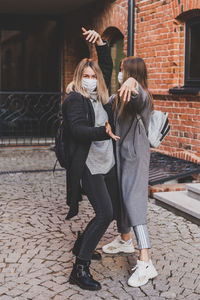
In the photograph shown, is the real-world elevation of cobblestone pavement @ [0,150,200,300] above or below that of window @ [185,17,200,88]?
below

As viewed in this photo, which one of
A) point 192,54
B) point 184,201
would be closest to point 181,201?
point 184,201

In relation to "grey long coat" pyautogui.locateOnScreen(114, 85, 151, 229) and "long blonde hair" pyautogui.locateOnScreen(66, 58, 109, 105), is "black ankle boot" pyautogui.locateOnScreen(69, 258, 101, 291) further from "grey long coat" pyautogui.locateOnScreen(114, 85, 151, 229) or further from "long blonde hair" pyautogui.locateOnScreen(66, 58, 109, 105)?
"long blonde hair" pyautogui.locateOnScreen(66, 58, 109, 105)

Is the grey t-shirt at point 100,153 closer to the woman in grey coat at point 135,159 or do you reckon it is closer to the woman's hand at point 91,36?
the woman in grey coat at point 135,159

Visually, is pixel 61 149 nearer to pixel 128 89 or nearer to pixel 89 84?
pixel 89 84

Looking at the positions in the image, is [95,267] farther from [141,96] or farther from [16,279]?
[141,96]

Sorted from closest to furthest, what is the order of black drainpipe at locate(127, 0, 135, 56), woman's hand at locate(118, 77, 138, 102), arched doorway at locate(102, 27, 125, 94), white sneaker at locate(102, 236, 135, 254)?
woman's hand at locate(118, 77, 138, 102)
white sneaker at locate(102, 236, 135, 254)
black drainpipe at locate(127, 0, 135, 56)
arched doorway at locate(102, 27, 125, 94)

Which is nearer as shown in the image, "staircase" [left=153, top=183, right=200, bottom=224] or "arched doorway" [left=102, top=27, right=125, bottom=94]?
"staircase" [left=153, top=183, right=200, bottom=224]

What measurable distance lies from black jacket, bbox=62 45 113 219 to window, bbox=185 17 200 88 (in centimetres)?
434

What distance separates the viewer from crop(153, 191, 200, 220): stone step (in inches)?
211

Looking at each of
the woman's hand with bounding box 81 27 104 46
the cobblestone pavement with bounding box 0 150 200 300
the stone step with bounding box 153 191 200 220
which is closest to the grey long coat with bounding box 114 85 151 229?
the cobblestone pavement with bounding box 0 150 200 300

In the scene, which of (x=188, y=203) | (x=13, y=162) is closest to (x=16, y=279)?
(x=188, y=203)

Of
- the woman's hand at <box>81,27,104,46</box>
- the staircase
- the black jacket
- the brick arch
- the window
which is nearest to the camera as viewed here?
the black jacket

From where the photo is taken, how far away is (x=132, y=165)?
A: 363 cm

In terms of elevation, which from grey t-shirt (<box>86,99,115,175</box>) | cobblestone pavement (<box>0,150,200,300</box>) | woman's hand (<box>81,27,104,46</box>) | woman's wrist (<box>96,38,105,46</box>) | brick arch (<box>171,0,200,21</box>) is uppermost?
brick arch (<box>171,0,200,21</box>)
